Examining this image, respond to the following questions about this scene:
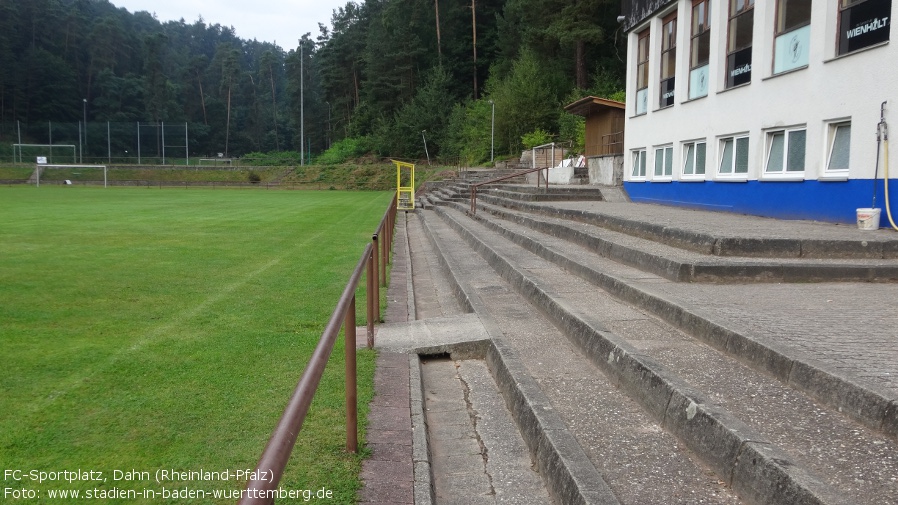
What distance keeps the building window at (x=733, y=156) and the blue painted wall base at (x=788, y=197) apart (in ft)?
1.09

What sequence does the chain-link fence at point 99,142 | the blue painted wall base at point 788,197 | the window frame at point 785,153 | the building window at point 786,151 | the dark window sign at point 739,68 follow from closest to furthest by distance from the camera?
the blue painted wall base at point 788,197 < the window frame at point 785,153 < the building window at point 786,151 < the dark window sign at point 739,68 < the chain-link fence at point 99,142

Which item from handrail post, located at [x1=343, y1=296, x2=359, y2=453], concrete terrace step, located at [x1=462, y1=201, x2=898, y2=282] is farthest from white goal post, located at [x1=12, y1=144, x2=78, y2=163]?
handrail post, located at [x1=343, y1=296, x2=359, y2=453]

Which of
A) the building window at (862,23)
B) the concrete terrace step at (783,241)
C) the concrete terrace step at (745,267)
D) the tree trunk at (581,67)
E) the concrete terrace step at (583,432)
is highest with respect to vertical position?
the tree trunk at (581,67)

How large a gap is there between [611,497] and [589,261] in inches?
255

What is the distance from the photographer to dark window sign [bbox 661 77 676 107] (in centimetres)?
1996

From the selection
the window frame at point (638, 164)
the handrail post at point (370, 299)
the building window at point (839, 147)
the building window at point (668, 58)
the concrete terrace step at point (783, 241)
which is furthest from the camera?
the window frame at point (638, 164)

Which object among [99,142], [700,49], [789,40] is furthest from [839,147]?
[99,142]

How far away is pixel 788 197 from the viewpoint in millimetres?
13164

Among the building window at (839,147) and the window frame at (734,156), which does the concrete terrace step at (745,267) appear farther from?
the window frame at (734,156)

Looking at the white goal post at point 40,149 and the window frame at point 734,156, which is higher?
the white goal post at point 40,149

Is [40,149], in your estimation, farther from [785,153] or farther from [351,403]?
[351,403]

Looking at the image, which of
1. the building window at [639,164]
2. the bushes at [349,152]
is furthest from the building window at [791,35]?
the bushes at [349,152]

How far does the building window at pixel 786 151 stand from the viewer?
13023 mm

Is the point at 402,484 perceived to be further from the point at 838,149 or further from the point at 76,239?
the point at 76,239
